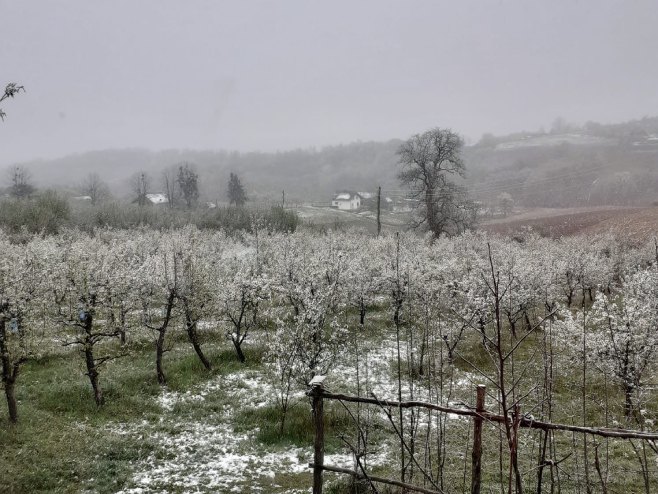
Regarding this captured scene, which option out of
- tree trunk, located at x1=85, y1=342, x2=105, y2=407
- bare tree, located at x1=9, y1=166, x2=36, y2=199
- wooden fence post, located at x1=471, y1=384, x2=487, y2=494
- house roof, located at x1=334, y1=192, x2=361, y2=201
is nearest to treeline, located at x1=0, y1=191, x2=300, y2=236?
bare tree, located at x1=9, y1=166, x2=36, y2=199

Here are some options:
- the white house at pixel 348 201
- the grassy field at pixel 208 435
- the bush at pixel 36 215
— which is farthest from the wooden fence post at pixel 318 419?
the white house at pixel 348 201

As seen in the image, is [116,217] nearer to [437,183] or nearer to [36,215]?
[36,215]

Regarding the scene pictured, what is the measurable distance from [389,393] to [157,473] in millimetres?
8726

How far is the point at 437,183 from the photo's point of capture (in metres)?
45.8

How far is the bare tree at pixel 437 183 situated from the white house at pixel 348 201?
3315 inches

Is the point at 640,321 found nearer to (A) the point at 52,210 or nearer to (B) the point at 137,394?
(B) the point at 137,394

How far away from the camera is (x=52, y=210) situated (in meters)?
54.7

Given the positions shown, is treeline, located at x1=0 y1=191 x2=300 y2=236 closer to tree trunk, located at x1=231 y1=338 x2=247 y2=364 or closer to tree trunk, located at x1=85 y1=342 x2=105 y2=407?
tree trunk, located at x1=231 y1=338 x2=247 y2=364

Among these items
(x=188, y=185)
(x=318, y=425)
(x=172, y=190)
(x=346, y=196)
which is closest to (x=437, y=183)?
(x=318, y=425)

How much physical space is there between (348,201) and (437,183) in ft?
284

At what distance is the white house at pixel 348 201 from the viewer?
432 feet

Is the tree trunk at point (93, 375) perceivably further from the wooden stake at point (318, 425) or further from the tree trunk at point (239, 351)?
the wooden stake at point (318, 425)

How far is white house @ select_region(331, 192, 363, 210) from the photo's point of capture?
131750 millimetres

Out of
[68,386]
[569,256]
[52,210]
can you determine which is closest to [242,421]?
[68,386]
